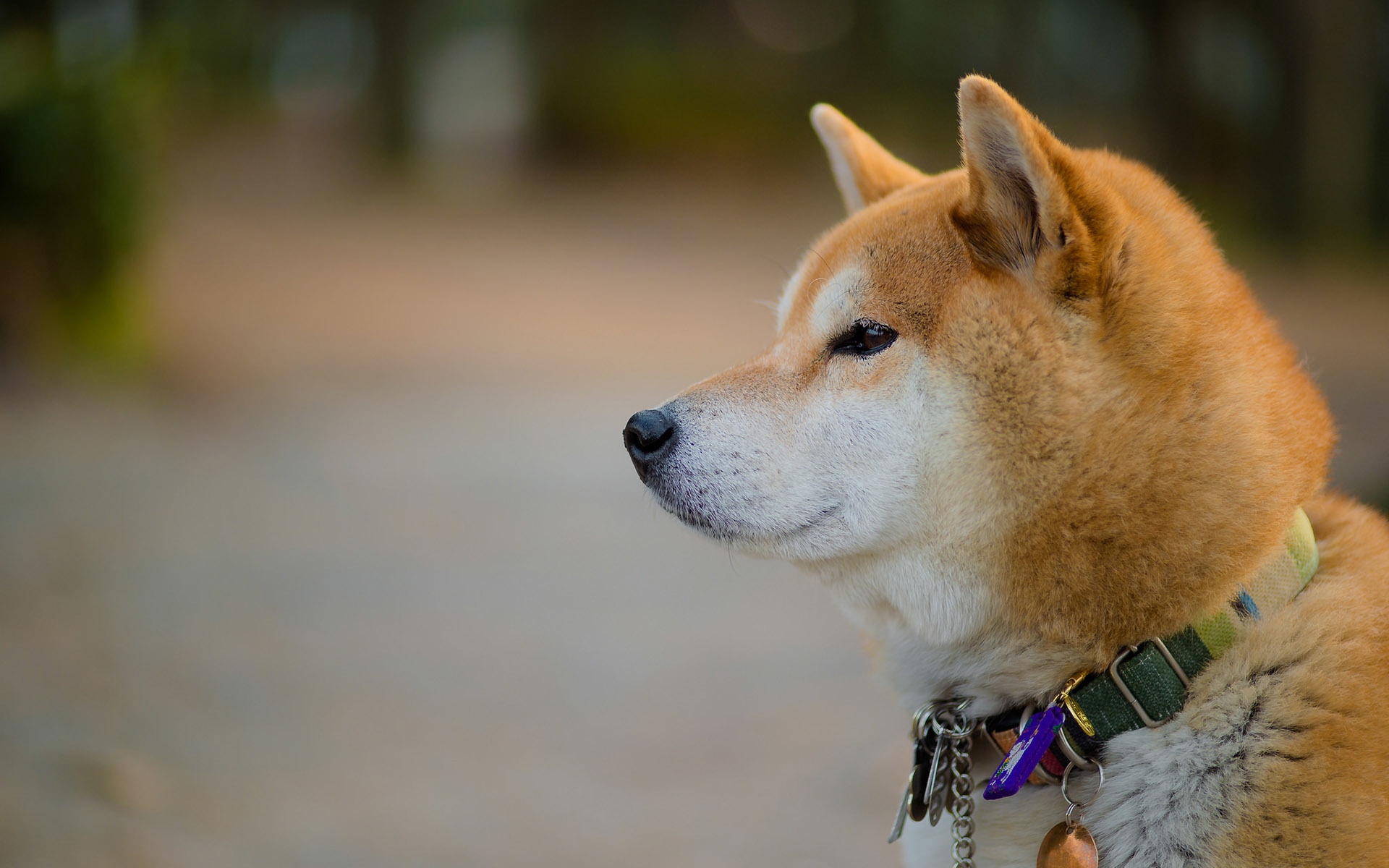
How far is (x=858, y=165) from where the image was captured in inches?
105

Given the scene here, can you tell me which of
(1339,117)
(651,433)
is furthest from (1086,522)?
(1339,117)

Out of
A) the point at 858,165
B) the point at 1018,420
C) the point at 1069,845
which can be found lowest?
the point at 1069,845

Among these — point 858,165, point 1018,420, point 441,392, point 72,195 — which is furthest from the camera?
point 441,392

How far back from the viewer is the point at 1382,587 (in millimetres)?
1863

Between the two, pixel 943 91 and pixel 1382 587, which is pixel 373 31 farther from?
pixel 1382 587

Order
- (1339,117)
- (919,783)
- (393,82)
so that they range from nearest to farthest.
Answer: (919,783) → (1339,117) → (393,82)

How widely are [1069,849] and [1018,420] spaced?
2.36ft

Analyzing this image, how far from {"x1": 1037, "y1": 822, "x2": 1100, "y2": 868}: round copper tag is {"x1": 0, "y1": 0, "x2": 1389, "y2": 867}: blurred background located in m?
1.13

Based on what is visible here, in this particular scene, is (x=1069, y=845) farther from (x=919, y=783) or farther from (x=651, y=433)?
(x=651, y=433)

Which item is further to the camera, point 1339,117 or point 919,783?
point 1339,117

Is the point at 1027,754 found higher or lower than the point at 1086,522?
lower

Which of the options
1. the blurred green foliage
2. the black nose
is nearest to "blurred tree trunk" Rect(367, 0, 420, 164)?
the blurred green foliage

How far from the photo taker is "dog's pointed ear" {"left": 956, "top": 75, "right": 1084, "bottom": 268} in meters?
1.75

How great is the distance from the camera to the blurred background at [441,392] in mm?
3752
